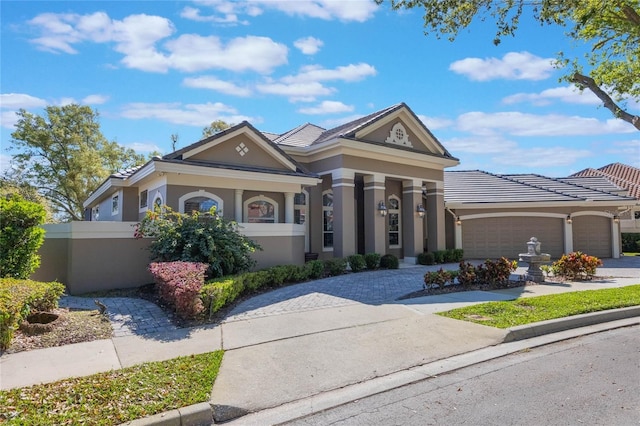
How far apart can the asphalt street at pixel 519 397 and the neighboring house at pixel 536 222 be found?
1547cm

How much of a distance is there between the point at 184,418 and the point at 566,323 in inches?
273

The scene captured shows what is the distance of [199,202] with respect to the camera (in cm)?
1309

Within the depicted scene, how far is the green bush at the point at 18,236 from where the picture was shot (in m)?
8.44

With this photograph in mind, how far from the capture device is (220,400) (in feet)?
14.2

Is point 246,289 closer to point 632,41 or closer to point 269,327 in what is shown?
point 269,327

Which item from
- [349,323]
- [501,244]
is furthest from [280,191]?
[501,244]

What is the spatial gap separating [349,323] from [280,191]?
779cm

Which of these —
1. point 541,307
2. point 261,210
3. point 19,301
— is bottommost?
point 541,307

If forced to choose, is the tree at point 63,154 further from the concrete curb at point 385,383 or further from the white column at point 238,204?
the concrete curb at point 385,383

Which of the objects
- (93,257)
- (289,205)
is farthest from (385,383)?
(289,205)

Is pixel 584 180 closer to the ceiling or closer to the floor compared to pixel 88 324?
closer to the ceiling

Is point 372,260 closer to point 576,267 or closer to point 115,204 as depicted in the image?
point 576,267

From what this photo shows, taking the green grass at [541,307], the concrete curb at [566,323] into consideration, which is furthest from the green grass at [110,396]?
the green grass at [541,307]

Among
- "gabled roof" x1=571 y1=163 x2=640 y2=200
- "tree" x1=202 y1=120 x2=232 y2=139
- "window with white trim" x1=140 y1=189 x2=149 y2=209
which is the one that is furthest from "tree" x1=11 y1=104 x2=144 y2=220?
"gabled roof" x1=571 y1=163 x2=640 y2=200
